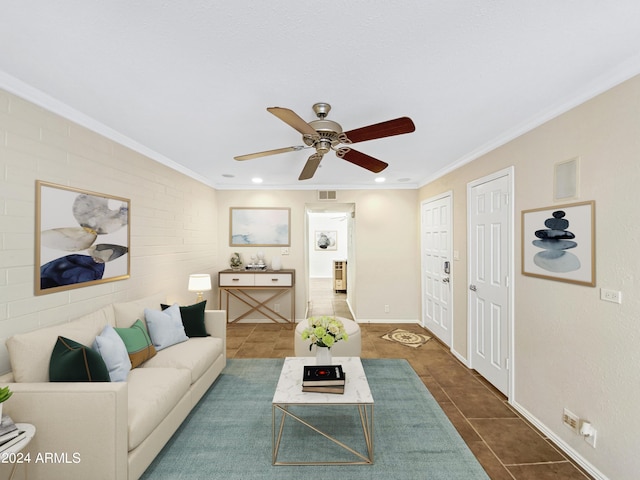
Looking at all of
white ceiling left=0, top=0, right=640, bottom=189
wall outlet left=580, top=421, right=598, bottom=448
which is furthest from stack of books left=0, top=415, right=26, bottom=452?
wall outlet left=580, top=421, right=598, bottom=448

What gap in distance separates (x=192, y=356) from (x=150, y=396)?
2.13 ft

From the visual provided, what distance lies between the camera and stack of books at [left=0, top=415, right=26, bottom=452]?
134cm

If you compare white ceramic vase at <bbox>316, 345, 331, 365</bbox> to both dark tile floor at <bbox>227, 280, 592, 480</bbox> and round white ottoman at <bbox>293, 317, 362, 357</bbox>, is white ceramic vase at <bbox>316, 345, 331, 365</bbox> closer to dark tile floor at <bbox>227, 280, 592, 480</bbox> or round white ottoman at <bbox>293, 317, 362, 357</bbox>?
round white ottoman at <bbox>293, 317, 362, 357</bbox>

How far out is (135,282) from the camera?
3037mm

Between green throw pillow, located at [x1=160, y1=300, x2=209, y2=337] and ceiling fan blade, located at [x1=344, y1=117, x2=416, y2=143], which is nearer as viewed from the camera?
ceiling fan blade, located at [x1=344, y1=117, x2=416, y2=143]

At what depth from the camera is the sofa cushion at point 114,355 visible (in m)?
2.01

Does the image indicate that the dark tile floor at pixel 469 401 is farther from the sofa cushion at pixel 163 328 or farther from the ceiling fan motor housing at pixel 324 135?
the ceiling fan motor housing at pixel 324 135

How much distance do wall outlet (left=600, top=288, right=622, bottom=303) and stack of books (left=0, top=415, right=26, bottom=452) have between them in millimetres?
3190

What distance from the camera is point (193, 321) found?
3.02 m

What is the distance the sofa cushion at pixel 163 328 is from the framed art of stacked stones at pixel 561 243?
10.3 feet

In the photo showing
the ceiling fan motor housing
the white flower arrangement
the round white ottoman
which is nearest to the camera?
the ceiling fan motor housing

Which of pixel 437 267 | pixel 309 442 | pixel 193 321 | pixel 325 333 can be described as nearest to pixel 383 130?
pixel 325 333

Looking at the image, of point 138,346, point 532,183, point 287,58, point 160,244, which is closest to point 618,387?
point 532,183

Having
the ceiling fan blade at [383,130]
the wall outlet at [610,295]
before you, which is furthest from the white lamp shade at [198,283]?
the wall outlet at [610,295]
